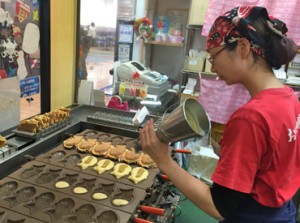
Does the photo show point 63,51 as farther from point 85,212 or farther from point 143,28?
point 85,212

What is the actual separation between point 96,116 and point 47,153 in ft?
2.02

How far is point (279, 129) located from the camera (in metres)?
Answer: 0.75

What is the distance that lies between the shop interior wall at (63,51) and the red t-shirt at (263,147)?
183 cm

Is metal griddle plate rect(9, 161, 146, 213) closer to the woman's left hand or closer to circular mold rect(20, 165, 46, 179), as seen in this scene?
circular mold rect(20, 165, 46, 179)

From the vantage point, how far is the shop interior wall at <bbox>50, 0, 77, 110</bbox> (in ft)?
7.12

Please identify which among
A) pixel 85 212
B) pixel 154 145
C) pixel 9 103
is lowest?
pixel 85 212

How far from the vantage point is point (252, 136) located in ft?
2.36

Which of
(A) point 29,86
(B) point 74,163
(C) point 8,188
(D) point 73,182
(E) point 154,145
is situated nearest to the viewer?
(E) point 154,145

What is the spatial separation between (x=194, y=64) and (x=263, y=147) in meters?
2.22

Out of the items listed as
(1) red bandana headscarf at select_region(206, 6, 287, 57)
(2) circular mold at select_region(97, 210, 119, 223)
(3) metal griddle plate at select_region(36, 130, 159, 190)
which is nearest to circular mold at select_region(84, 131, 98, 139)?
(3) metal griddle plate at select_region(36, 130, 159, 190)

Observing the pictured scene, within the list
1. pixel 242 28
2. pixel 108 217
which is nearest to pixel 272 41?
pixel 242 28

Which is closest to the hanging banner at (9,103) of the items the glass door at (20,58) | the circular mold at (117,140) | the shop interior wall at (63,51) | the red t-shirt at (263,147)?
the glass door at (20,58)

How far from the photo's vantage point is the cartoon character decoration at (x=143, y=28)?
2.89 m

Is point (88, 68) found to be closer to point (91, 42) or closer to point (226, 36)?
point (91, 42)
